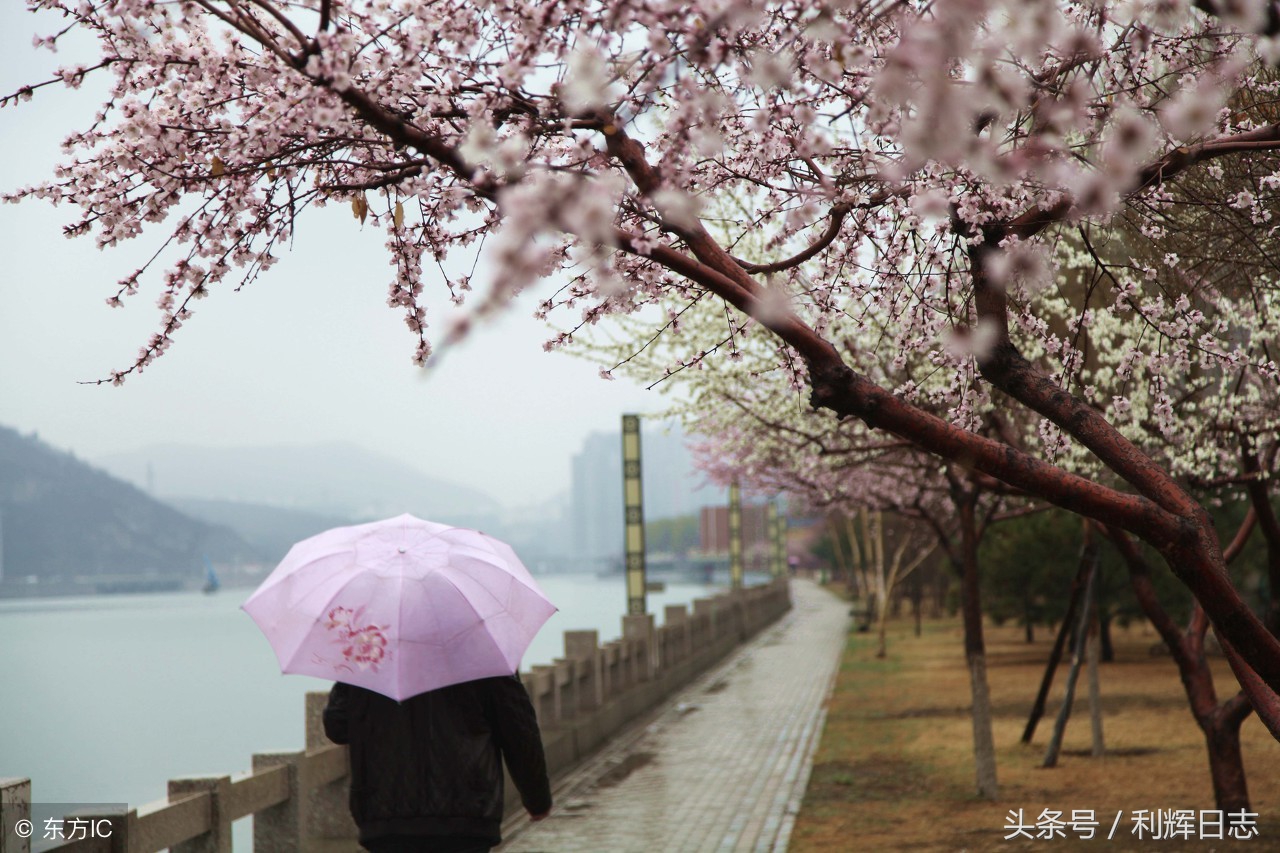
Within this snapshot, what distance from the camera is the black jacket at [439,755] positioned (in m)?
4.20

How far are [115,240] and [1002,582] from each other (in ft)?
81.6

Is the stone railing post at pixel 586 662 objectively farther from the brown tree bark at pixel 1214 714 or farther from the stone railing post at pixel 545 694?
the brown tree bark at pixel 1214 714

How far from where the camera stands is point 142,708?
4100 cm

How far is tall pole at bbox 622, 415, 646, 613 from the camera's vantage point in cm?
2261

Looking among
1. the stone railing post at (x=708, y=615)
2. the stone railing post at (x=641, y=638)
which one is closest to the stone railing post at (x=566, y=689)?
the stone railing post at (x=641, y=638)

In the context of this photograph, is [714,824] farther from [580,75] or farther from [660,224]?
[580,75]

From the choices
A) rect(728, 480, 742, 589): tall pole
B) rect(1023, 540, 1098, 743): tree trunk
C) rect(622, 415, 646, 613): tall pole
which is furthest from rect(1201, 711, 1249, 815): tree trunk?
rect(728, 480, 742, 589): tall pole

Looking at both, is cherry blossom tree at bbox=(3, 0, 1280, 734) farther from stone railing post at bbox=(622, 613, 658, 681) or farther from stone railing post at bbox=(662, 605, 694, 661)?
stone railing post at bbox=(662, 605, 694, 661)

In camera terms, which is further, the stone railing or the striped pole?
the striped pole

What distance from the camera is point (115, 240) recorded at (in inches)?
165

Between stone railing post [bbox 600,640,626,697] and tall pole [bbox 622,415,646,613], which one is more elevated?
tall pole [bbox 622,415,646,613]

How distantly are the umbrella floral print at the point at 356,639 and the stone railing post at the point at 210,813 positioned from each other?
3.74 feet

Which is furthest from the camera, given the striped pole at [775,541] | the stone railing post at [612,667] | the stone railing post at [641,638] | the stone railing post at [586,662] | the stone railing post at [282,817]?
the striped pole at [775,541]

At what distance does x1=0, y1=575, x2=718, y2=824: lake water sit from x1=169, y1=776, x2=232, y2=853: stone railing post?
0.34m
